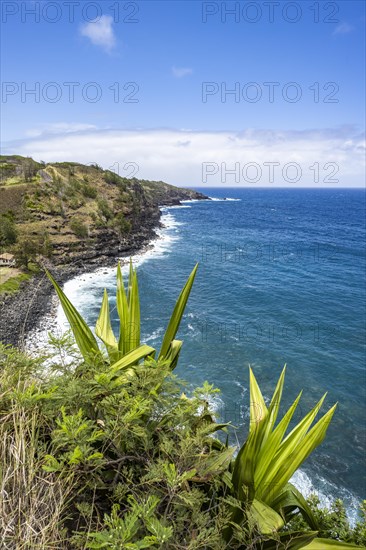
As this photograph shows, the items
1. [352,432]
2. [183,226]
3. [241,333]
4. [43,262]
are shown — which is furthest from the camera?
[183,226]

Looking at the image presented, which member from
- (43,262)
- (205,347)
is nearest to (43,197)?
(43,262)

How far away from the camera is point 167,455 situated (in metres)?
2.27

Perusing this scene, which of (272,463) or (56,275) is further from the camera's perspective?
(56,275)

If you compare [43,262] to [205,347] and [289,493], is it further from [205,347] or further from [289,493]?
[289,493]

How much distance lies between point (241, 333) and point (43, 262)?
19979 mm

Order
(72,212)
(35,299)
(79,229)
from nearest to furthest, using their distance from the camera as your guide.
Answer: (35,299) → (79,229) → (72,212)

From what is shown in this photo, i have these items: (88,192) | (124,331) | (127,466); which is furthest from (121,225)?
(127,466)

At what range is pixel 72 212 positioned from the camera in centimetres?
4156

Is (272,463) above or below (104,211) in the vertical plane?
below

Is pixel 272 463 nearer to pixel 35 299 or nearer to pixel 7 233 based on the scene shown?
pixel 35 299

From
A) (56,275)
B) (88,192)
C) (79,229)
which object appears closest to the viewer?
(56,275)

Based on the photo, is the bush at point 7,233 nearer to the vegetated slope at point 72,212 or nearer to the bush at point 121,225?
the vegetated slope at point 72,212

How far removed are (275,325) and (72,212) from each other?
3012 centimetres

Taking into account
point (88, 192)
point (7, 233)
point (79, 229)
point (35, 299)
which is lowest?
point (35, 299)
